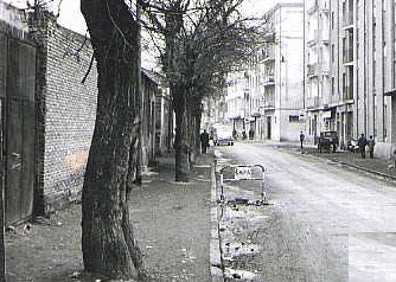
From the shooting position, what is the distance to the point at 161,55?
21.5 m

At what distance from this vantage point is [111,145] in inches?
294

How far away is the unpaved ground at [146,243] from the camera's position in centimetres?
805

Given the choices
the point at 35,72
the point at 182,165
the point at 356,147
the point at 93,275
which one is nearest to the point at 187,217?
the point at 35,72

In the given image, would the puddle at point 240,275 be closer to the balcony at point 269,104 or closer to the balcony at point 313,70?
the balcony at point 313,70

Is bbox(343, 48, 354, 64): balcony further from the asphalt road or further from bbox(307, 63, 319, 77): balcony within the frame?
the asphalt road

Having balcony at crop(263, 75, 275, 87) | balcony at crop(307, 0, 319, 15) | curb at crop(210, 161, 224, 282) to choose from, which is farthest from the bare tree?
balcony at crop(263, 75, 275, 87)

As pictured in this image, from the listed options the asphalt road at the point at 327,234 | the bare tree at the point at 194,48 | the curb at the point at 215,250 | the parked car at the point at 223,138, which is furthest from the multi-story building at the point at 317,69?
the curb at the point at 215,250

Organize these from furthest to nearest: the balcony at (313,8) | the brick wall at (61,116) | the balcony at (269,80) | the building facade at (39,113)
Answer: the balcony at (269,80) → the balcony at (313,8) → the brick wall at (61,116) → the building facade at (39,113)

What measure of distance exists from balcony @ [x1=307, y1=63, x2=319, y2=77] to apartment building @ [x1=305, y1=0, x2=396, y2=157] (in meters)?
0.06

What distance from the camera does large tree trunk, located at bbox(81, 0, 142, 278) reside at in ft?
24.2

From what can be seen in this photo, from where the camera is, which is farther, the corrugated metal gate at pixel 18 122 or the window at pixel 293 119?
the window at pixel 293 119

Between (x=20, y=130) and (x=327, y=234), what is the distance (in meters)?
5.90

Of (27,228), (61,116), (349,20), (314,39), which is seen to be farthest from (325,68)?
(27,228)

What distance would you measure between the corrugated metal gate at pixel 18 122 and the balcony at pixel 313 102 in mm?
58223
